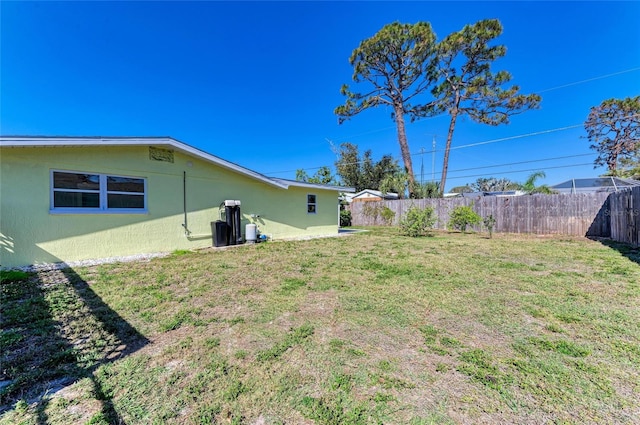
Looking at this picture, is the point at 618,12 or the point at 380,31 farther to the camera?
the point at 380,31

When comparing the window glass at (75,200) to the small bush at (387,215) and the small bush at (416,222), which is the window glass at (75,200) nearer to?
the small bush at (416,222)

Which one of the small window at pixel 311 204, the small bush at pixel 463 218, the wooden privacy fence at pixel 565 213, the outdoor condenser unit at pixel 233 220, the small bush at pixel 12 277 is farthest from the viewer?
the small bush at pixel 463 218

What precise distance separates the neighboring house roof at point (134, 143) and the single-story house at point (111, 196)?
0.02 meters

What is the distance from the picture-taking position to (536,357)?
7.50 ft

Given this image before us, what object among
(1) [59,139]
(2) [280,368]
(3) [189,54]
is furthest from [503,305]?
(3) [189,54]

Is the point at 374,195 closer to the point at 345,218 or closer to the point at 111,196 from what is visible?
the point at 345,218

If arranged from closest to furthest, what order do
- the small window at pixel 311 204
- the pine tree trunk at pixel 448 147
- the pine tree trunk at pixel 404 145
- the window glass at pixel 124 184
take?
the window glass at pixel 124 184 < the small window at pixel 311 204 < the pine tree trunk at pixel 448 147 < the pine tree trunk at pixel 404 145

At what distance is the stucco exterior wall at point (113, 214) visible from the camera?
18.1ft

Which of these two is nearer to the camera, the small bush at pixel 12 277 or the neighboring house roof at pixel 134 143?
the small bush at pixel 12 277

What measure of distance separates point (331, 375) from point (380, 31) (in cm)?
1916

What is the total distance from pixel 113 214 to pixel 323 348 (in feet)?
22.8

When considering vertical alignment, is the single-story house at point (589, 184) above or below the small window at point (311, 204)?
above

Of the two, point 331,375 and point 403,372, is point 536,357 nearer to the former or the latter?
point 403,372

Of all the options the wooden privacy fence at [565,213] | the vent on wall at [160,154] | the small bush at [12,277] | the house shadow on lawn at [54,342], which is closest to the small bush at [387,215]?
the wooden privacy fence at [565,213]
